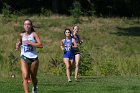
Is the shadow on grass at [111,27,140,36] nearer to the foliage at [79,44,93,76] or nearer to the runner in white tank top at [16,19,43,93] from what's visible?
the foliage at [79,44,93,76]

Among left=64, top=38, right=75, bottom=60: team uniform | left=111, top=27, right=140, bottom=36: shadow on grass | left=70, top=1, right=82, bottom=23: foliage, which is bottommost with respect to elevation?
left=111, top=27, right=140, bottom=36: shadow on grass

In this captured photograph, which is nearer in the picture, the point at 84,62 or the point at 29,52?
the point at 29,52

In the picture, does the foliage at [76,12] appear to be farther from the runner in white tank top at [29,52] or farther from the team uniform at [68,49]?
the runner in white tank top at [29,52]

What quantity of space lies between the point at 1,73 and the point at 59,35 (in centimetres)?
2030

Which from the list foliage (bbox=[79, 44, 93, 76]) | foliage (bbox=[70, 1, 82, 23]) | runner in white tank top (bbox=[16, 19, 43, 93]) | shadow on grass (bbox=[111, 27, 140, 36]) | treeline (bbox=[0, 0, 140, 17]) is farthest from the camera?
treeline (bbox=[0, 0, 140, 17])

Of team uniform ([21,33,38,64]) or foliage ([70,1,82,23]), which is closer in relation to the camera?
team uniform ([21,33,38,64])

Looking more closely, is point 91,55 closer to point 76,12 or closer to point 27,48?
point 27,48

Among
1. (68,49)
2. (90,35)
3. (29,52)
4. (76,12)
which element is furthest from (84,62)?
(76,12)

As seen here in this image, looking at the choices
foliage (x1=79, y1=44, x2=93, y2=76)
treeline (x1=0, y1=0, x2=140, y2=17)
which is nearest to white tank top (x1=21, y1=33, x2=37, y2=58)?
foliage (x1=79, y1=44, x2=93, y2=76)

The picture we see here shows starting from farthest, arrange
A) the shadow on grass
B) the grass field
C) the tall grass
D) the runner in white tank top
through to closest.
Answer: the shadow on grass → the tall grass → the grass field → the runner in white tank top

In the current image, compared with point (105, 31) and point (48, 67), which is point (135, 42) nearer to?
point (105, 31)

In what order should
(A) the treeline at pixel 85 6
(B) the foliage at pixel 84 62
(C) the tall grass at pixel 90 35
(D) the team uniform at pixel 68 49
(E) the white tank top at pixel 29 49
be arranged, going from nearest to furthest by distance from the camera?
(E) the white tank top at pixel 29 49
(D) the team uniform at pixel 68 49
(B) the foliage at pixel 84 62
(C) the tall grass at pixel 90 35
(A) the treeline at pixel 85 6

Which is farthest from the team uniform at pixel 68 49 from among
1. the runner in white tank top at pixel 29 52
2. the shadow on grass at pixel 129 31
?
the shadow on grass at pixel 129 31

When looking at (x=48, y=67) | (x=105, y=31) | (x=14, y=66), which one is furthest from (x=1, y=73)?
(x=105, y=31)
